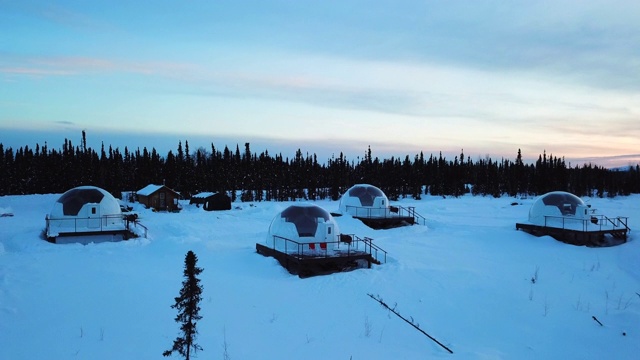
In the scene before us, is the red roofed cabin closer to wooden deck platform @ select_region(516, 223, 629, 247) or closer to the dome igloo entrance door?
the dome igloo entrance door

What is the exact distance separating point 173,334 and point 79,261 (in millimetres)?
9657

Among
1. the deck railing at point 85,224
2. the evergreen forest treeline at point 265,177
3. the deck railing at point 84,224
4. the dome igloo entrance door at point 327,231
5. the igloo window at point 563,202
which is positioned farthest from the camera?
the evergreen forest treeline at point 265,177

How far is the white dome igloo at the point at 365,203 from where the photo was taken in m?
38.0

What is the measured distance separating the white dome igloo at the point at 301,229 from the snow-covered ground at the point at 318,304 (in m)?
1.54

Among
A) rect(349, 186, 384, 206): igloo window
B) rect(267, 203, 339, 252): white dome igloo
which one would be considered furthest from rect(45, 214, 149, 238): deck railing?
rect(349, 186, 384, 206): igloo window

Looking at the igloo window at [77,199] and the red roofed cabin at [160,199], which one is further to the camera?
the red roofed cabin at [160,199]

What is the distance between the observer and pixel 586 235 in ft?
89.6

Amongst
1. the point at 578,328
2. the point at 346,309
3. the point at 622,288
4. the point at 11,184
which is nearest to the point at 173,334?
the point at 346,309

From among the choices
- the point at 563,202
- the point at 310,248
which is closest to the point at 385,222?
the point at 563,202

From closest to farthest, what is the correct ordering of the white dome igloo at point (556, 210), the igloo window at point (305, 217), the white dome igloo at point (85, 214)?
the igloo window at point (305, 217) → the white dome igloo at point (85, 214) → the white dome igloo at point (556, 210)

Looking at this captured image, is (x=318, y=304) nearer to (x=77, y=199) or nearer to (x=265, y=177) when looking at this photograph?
(x=77, y=199)

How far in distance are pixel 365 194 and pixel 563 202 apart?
47.9 feet

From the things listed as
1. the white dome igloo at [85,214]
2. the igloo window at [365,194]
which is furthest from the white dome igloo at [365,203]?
the white dome igloo at [85,214]

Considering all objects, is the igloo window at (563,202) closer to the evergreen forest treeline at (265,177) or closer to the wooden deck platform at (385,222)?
the wooden deck platform at (385,222)
